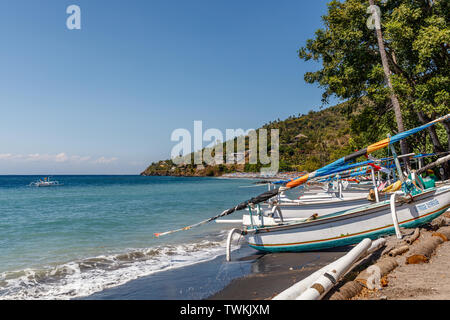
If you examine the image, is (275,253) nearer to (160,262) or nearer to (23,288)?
(160,262)

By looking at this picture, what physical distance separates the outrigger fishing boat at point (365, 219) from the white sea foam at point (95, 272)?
3225 millimetres

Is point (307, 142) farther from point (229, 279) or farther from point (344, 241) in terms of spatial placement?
point (229, 279)

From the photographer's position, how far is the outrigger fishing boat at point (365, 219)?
884cm

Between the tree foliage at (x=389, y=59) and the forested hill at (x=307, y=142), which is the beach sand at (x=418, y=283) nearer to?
the tree foliage at (x=389, y=59)

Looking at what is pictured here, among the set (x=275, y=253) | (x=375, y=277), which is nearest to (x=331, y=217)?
(x=275, y=253)

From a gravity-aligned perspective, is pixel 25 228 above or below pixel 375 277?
below

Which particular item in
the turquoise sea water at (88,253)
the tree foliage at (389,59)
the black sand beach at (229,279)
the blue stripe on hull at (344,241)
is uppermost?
the tree foliage at (389,59)

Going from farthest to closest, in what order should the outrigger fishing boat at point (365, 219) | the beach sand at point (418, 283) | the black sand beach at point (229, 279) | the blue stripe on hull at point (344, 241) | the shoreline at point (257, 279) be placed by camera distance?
the blue stripe on hull at point (344, 241) → the outrigger fishing boat at point (365, 219) → the black sand beach at point (229, 279) → the shoreline at point (257, 279) → the beach sand at point (418, 283)

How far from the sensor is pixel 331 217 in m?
9.51

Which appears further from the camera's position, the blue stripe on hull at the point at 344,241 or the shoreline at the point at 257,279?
the blue stripe on hull at the point at 344,241

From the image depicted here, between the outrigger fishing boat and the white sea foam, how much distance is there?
127 inches

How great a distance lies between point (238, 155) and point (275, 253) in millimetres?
164927

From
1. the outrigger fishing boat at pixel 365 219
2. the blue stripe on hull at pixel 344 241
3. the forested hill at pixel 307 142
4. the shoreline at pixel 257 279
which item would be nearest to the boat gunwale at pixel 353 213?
the outrigger fishing boat at pixel 365 219

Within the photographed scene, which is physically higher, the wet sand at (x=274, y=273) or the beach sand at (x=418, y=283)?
the beach sand at (x=418, y=283)
